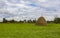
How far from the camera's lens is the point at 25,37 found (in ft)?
66.0

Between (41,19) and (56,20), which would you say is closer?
(41,19)

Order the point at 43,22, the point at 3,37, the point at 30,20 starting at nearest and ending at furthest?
the point at 3,37, the point at 43,22, the point at 30,20

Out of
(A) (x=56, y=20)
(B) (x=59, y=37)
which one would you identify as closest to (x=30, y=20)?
(A) (x=56, y=20)

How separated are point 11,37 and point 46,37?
4.60m

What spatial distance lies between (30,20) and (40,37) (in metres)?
60.2

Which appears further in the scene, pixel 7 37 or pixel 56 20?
pixel 56 20

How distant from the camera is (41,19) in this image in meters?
50.2

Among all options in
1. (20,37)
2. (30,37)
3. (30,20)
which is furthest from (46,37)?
(30,20)

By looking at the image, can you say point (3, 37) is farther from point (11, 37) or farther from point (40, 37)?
point (40, 37)

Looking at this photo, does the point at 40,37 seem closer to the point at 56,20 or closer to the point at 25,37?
the point at 25,37

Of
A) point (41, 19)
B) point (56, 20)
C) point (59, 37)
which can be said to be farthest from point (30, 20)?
point (59, 37)

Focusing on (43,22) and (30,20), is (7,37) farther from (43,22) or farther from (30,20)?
(30,20)

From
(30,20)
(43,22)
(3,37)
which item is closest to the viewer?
(3,37)

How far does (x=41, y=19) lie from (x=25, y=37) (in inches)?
1198
